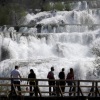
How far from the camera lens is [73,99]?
857 inches

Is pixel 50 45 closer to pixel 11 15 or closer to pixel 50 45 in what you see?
pixel 50 45

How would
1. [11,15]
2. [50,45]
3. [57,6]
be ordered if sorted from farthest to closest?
[57,6] < [11,15] < [50,45]

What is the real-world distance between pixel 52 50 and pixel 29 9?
96.4 feet

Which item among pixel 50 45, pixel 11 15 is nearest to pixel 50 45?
pixel 50 45

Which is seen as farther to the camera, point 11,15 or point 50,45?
point 11,15

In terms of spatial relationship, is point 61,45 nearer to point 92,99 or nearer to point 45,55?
point 45,55

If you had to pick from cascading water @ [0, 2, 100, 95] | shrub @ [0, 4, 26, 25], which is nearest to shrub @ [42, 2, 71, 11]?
shrub @ [0, 4, 26, 25]

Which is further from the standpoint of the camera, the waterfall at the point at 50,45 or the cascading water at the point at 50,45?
the cascading water at the point at 50,45

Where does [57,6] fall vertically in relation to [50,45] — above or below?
above

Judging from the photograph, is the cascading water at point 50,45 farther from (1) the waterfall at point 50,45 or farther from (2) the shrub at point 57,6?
(2) the shrub at point 57,6

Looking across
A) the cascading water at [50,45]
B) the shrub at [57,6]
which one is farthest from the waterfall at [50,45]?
the shrub at [57,6]

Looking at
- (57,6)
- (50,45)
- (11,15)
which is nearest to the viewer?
(50,45)

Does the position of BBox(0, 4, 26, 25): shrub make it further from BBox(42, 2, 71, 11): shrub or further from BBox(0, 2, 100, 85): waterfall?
BBox(0, 2, 100, 85): waterfall

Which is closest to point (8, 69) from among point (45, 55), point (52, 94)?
point (45, 55)
